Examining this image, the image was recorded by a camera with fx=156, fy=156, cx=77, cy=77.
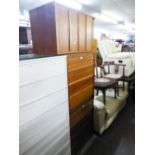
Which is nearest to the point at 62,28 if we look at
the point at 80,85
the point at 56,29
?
the point at 56,29

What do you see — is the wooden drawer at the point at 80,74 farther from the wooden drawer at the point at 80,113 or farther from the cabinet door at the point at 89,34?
the wooden drawer at the point at 80,113

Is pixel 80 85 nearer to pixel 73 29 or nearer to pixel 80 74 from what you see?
pixel 80 74

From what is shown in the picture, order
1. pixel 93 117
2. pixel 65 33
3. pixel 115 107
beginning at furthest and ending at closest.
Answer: pixel 115 107 < pixel 93 117 < pixel 65 33

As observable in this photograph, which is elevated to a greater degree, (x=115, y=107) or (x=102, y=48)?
(x=102, y=48)

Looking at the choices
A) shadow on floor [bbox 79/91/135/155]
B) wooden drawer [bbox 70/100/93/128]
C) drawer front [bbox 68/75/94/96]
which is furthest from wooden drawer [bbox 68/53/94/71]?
shadow on floor [bbox 79/91/135/155]

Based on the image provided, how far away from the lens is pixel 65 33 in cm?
178

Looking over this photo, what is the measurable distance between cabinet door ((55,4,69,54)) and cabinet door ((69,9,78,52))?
0.27ft

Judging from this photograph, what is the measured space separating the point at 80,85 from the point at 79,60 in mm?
343

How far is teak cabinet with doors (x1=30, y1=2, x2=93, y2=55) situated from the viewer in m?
1.65

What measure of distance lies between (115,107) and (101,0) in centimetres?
302

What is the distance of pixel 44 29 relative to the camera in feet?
5.73

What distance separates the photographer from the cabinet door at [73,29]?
1.84 m
